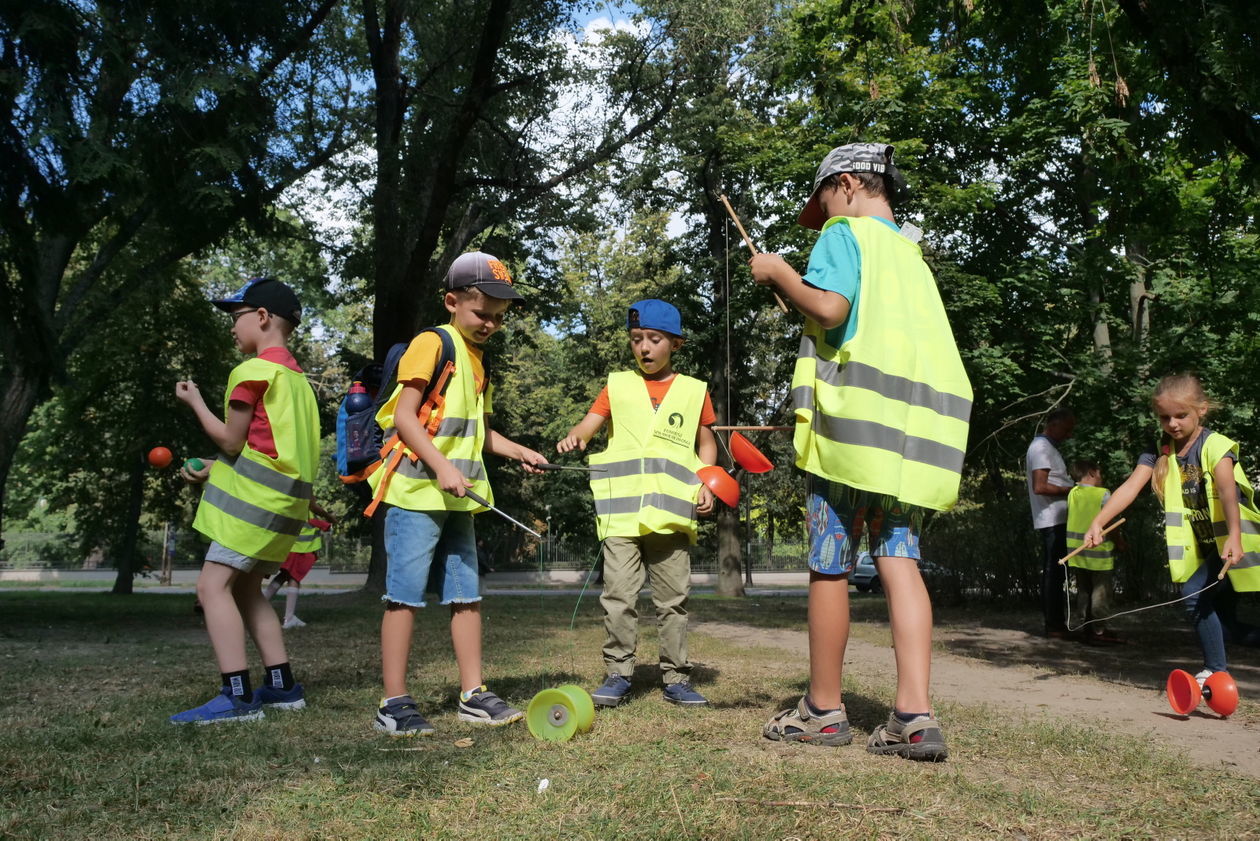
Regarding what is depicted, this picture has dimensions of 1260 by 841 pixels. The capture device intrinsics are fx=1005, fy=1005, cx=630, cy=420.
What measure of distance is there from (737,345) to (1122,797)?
2195 cm

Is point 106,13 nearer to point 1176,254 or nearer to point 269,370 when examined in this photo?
point 269,370

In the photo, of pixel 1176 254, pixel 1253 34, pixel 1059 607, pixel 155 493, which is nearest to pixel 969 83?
pixel 1176 254

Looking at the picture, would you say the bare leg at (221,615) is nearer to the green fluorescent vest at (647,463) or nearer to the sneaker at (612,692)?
the sneaker at (612,692)

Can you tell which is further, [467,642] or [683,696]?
[683,696]

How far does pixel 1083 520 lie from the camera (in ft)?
29.0

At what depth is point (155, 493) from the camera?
2259 cm

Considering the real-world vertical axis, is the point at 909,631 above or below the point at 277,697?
above

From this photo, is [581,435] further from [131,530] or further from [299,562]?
[131,530]

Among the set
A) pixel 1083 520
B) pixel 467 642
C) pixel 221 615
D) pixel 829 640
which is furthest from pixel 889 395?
pixel 1083 520

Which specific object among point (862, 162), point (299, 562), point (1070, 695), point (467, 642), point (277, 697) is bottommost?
point (1070, 695)

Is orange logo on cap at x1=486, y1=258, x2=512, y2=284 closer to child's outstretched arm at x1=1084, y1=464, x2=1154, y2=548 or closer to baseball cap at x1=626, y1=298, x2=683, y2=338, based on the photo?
baseball cap at x1=626, y1=298, x2=683, y2=338

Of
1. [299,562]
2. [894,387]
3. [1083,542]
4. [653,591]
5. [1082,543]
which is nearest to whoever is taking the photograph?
[894,387]

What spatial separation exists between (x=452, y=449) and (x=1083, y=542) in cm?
647

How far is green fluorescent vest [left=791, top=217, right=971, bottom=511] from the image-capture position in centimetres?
354
